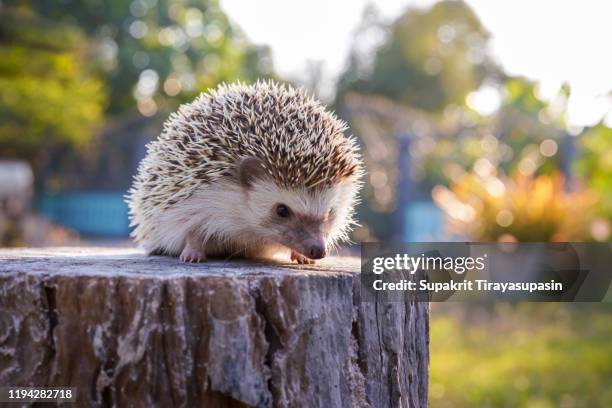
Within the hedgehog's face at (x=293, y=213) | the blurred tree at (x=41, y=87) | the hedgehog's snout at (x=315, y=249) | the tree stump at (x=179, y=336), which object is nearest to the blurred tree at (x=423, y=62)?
the blurred tree at (x=41, y=87)

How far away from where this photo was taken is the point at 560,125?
1386 cm

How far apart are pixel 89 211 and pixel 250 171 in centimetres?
1771

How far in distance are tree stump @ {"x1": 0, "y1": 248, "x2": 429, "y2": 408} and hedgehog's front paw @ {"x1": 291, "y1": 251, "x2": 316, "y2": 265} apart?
28.1 inches

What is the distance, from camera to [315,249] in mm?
3158

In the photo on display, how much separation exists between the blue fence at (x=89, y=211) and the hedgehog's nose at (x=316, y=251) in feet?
54.8

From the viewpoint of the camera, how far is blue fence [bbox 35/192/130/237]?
19.6 meters

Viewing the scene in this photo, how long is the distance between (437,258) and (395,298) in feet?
1.42

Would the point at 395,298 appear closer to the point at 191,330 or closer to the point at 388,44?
the point at 191,330

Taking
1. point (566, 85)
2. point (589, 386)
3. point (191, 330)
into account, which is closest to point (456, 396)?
point (589, 386)

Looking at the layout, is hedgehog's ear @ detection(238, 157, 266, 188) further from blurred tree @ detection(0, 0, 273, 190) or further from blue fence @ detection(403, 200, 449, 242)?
blurred tree @ detection(0, 0, 273, 190)

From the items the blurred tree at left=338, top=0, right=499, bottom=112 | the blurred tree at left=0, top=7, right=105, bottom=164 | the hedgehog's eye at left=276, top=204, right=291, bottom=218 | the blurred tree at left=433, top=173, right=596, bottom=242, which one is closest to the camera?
the hedgehog's eye at left=276, top=204, right=291, bottom=218

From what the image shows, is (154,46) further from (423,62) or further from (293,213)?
(293,213)

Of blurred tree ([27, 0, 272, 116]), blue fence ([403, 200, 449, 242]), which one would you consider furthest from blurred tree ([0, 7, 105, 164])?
blue fence ([403, 200, 449, 242])

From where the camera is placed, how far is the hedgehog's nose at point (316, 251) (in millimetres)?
3146
